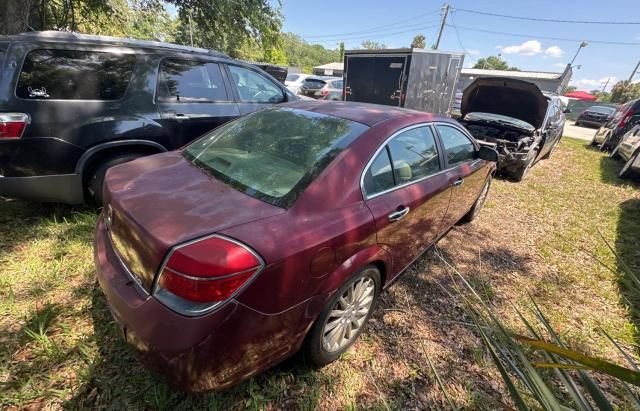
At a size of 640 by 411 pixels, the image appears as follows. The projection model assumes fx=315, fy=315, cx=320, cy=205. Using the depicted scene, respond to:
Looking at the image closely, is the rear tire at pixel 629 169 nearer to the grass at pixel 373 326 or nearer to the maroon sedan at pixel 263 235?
the grass at pixel 373 326

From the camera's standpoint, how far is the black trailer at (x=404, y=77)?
27.7ft

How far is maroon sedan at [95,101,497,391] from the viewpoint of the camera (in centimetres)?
135

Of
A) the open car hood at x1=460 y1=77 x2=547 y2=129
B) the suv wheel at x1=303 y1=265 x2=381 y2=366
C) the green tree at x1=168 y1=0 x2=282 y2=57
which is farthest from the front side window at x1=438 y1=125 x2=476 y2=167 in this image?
the green tree at x1=168 y1=0 x2=282 y2=57

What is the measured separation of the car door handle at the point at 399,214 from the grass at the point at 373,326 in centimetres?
51

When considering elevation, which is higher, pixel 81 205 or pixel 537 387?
pixel 537 387

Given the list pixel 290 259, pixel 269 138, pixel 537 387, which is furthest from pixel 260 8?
pixel 537 387

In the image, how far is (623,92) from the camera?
45.7 meters

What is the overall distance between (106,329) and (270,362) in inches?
49.7

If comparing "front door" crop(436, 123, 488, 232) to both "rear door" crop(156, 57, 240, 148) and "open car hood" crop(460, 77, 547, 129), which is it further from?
"open car hood" crop(460, 77, 547, 129)

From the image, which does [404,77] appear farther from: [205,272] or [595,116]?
[595,116]

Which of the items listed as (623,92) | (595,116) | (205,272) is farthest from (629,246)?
(623,92)

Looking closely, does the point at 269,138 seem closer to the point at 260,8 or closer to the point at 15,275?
the point at 15,275

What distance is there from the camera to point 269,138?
7.32ft

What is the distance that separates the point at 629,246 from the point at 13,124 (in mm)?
6740
